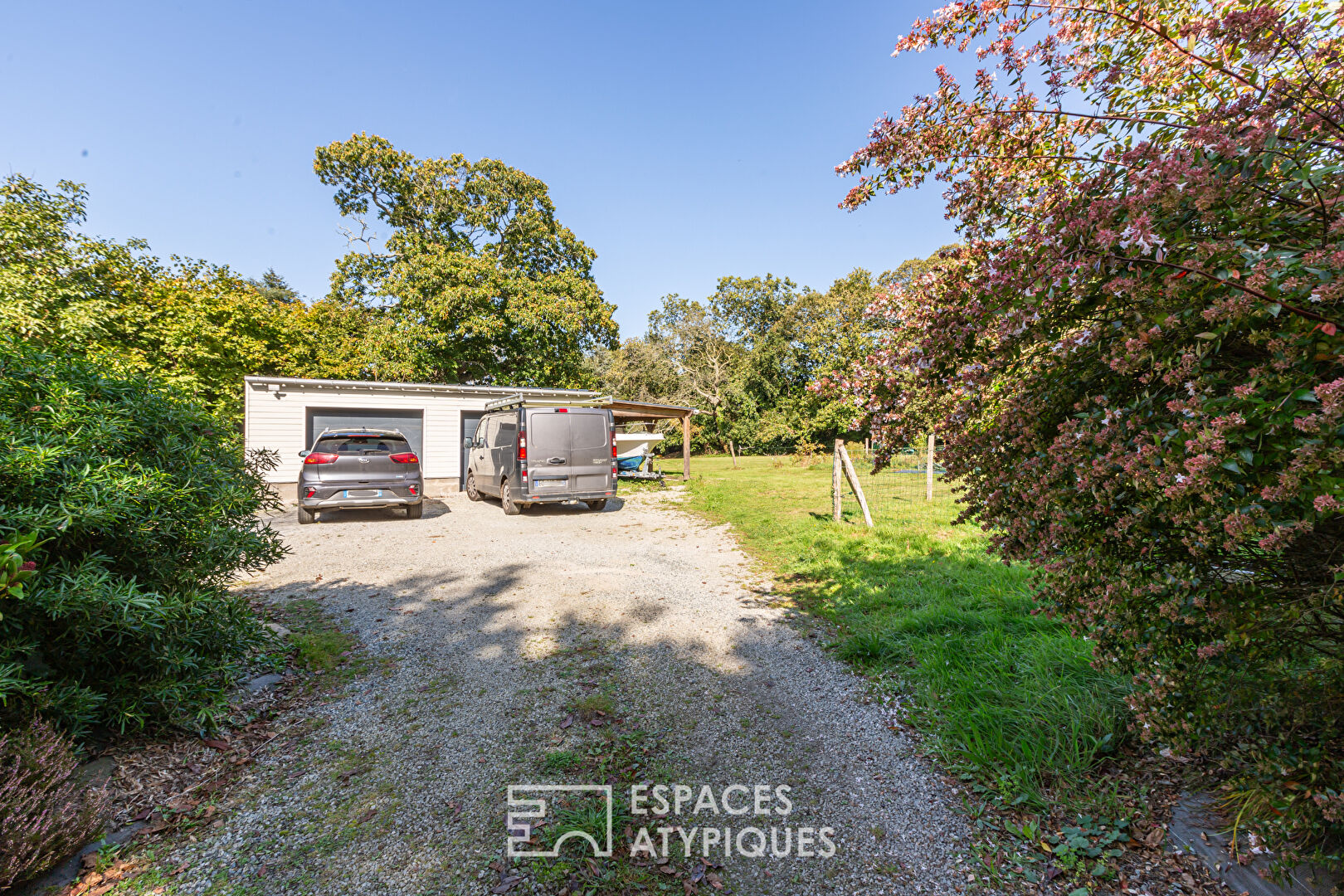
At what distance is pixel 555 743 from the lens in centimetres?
292

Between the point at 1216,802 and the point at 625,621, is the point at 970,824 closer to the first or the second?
the point at 1216,802

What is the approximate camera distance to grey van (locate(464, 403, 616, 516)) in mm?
10227

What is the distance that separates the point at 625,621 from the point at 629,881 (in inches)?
111

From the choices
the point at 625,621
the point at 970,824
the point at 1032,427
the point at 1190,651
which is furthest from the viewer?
the point at 625,621

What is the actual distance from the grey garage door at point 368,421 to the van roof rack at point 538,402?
6.41ft

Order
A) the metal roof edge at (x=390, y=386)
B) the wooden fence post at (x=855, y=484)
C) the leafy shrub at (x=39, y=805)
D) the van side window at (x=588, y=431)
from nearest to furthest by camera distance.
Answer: the leafy shrub at (x=39, y=805), the wooden fence post at (x=855, y=484), the van side window at (x=588, y=431), the metal roof edge at (x=390, y=386)

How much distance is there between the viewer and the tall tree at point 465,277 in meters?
19.4

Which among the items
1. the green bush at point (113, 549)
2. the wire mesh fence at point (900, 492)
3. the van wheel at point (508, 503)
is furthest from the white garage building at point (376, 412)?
the green bush at point (113, 549)

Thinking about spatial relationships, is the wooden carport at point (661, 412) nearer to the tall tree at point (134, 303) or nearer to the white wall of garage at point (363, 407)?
the white wall of garage at point (363, 407)

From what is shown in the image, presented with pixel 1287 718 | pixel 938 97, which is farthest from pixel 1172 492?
pixel 938 97

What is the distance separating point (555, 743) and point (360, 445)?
8.42 meters

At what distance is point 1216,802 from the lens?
206 centimetres

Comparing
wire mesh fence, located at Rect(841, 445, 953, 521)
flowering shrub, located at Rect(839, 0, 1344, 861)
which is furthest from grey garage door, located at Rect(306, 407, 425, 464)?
flowering shrub, located at Rect(839, 0, 1344, 861)

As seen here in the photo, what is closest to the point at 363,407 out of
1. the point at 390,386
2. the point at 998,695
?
the point at 390,386
